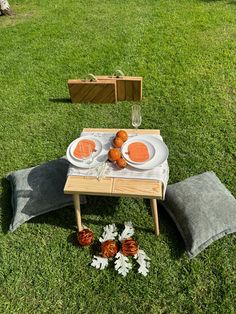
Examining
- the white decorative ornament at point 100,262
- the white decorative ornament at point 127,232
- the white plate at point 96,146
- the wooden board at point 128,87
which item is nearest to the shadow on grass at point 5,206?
the white decorative ornament at point 100,262

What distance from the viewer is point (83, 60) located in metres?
7.27

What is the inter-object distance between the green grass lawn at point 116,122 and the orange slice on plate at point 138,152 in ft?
3.00

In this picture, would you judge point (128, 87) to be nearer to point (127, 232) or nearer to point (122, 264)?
point (127, 232)

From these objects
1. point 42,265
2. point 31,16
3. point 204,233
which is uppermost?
point 31,16

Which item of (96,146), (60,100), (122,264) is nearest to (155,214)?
(122,264)

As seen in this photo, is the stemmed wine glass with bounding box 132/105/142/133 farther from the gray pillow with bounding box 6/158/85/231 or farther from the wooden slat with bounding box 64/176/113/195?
the gray pillow with bounding box 6/158/85/231

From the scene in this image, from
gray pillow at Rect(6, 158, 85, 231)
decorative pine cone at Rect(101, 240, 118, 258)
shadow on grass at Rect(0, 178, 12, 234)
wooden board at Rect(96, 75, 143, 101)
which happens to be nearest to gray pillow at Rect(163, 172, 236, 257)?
decorative pine cone at Rect(101, 240, 118, 258)

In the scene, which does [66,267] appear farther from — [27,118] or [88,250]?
[27,118]

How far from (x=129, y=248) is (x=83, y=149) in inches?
48.7

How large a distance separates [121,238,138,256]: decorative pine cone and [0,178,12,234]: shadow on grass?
1.54m

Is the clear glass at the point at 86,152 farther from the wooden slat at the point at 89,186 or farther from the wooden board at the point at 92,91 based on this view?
the wooden board at the point at 92,91

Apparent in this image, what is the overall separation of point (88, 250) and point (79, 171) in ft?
3.28

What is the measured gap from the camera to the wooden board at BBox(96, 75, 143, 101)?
5781mm

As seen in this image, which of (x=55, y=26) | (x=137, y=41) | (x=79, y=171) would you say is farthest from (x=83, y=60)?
(x=79, y=171)
